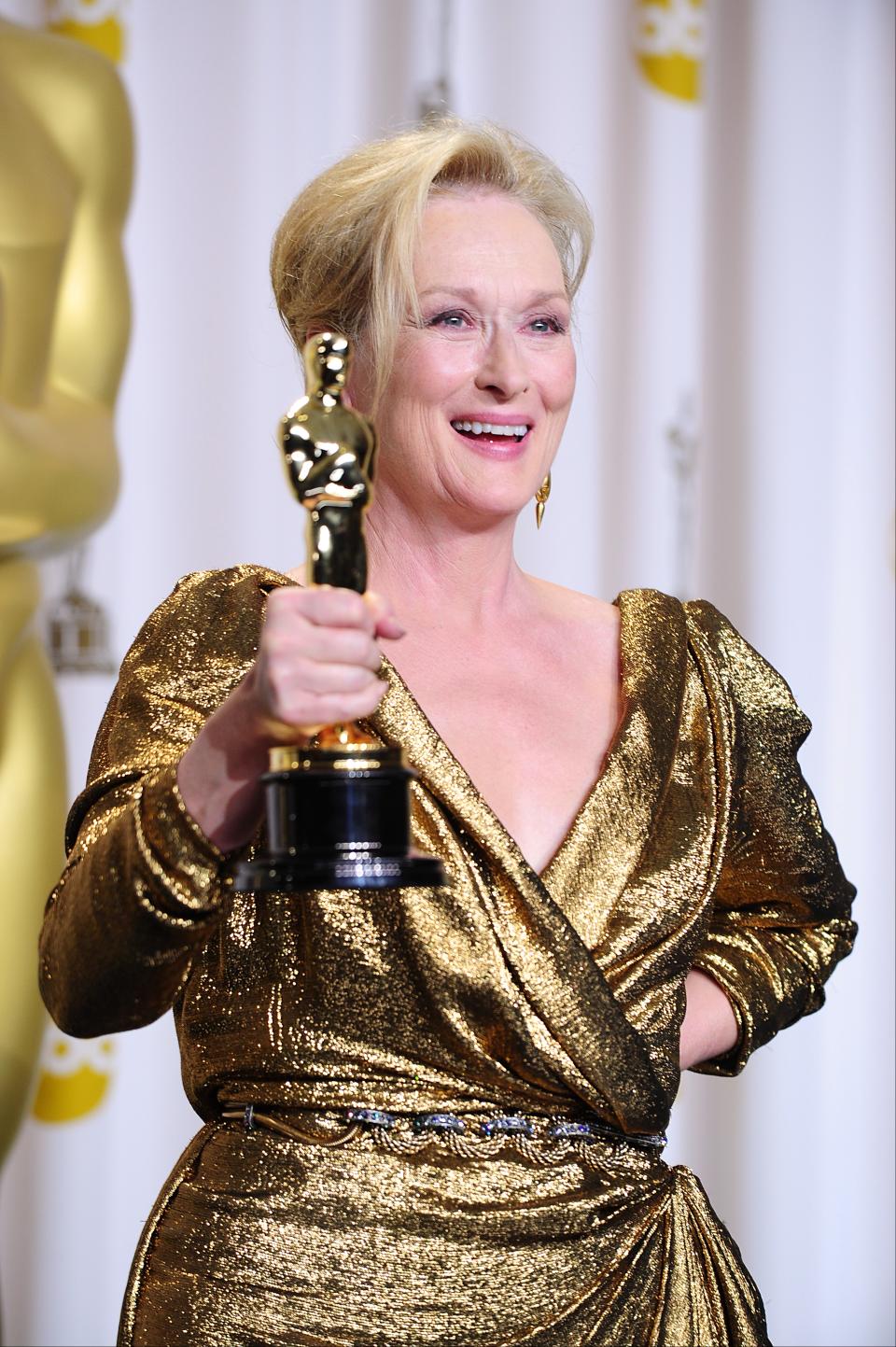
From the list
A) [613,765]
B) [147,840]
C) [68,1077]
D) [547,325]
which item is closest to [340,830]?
[147,840]

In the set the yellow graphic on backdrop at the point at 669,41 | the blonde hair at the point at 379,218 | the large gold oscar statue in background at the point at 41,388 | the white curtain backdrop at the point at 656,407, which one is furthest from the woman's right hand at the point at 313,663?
the yellow graphic on backdrop at the point at 669,41

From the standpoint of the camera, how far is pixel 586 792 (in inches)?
51.9

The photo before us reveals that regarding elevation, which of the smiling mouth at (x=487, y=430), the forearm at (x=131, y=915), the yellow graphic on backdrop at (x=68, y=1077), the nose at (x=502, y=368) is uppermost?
the nose at (x=502, y=368)

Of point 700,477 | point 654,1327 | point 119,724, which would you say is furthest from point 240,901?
point 700,477

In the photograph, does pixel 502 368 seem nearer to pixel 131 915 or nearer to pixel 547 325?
pixel 547 325

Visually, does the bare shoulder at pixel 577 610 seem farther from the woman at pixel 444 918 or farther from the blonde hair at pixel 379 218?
the blonde hair at pixel 379 218

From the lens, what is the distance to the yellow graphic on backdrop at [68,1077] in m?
2.42

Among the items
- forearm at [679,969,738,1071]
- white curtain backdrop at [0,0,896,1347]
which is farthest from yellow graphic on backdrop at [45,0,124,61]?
forearm at [679,969,738,1071]

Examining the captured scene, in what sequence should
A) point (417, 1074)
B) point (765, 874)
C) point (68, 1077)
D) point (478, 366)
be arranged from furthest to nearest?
point (68, 1077) → point (765, 874) → point (478, 366) → point (417, 1074)

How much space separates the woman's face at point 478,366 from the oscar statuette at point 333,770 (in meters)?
0.34

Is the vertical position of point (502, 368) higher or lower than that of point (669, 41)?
lower

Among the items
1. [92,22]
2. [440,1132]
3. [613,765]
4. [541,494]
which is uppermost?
[92,22]

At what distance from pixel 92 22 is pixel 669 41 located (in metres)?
0.83

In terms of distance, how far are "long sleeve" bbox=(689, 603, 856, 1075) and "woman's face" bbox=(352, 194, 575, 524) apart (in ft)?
0.81
